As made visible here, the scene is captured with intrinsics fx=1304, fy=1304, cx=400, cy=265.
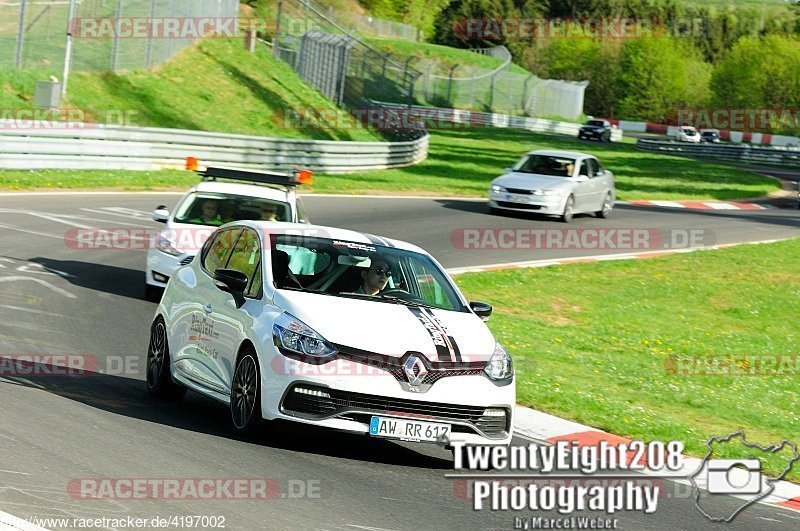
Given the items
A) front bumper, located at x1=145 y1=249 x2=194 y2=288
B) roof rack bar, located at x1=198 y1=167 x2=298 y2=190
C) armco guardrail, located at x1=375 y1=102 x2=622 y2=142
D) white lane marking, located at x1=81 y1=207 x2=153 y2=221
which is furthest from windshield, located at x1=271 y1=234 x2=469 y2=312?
armco guardrail, located at x1=375 y1=102 x2=622 y2=142

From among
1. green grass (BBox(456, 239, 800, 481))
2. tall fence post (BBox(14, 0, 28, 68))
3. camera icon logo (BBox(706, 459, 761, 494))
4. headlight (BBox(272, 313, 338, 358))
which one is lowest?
green grass (BBox(456, 239, 800, 481))

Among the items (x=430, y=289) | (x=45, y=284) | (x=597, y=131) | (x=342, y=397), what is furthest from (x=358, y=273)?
(x=597, y=131)

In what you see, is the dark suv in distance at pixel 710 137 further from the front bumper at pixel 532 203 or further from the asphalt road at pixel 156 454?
the asphalt road at pixel 156 454

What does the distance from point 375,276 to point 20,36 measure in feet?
85.8

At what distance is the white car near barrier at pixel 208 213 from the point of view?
15344mm

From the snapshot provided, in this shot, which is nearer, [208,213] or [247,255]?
[247,255]

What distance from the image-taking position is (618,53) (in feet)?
446

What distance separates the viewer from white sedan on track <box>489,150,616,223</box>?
2936cm

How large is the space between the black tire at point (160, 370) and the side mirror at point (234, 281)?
→ 1.14m

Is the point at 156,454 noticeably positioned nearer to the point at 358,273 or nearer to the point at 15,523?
the point at 15,523

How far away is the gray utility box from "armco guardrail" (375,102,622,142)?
117 ft

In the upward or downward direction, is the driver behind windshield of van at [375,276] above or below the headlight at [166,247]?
above

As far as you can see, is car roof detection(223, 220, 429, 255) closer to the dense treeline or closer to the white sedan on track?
the white sedan on track

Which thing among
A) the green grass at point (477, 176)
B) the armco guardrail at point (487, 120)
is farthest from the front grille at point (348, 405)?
the armco guardrail at point (487, 120)
